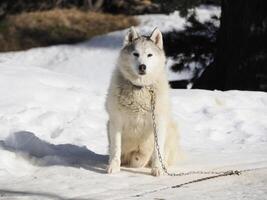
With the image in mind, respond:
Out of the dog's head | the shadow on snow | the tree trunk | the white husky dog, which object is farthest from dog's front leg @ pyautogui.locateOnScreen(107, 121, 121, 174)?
the tree trunk

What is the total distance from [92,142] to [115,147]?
2.24 metres

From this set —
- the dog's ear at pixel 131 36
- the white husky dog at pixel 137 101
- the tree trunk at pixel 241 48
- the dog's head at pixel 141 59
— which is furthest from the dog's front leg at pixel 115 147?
the tree trunk at pixel 241 48

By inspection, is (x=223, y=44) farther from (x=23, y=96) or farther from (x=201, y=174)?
(x=201, y=174)

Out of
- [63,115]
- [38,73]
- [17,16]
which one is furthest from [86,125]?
[17,16]

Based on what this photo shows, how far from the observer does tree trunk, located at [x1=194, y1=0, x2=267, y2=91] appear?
1487 centimetres

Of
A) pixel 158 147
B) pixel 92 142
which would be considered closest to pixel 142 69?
pixel 158 147

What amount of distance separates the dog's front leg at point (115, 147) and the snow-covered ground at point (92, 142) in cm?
10

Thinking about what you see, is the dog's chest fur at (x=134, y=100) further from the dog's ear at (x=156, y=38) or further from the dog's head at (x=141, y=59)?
the dog's ear at (x=156, y=38)

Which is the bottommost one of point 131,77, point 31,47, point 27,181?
point 27,181

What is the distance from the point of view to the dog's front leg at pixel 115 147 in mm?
7470

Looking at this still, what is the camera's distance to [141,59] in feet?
24.3

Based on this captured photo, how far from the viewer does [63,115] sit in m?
10.6

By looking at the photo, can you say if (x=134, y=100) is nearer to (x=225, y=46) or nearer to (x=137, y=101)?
(x=137, y=101)

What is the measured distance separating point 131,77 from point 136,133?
1.92 ft
